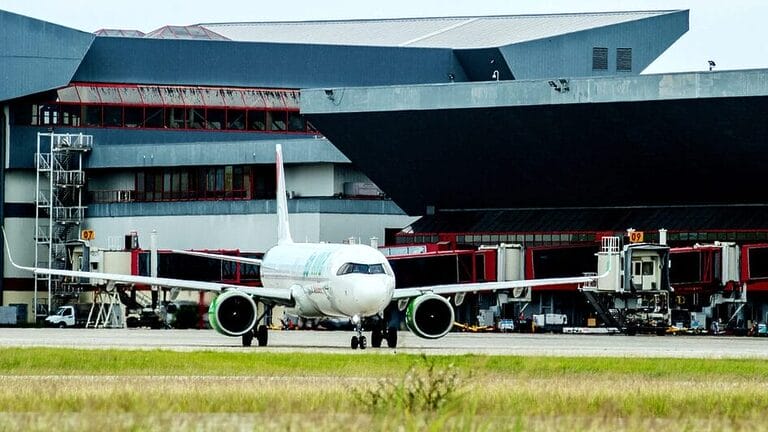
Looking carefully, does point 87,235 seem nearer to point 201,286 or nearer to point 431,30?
point 431,30

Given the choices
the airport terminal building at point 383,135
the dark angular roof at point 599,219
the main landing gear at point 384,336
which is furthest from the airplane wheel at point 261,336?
the dark angular roof at point 599,219

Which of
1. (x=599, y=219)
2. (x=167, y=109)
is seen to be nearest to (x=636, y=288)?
(x=599, y=219)

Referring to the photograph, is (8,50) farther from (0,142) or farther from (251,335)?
(251,335)

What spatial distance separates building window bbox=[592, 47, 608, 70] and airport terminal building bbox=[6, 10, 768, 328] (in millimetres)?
142

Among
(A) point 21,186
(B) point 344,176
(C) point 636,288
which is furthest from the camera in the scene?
(A) point 21,186

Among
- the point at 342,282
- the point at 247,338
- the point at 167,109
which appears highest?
the point at 167,109

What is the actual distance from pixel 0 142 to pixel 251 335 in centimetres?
6470

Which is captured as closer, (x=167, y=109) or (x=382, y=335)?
(x=382, y=335)

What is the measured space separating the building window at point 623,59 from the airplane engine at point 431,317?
73186 mm

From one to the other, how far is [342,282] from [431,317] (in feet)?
12.1

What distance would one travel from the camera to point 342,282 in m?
59.2

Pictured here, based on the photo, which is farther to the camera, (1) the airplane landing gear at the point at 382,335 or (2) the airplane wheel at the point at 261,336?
(2) the airplane wheel at the point at 261,336

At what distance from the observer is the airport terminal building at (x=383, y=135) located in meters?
94.0

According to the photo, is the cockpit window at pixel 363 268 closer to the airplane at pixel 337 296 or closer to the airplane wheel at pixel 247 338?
the airplane at pixel 337 296
